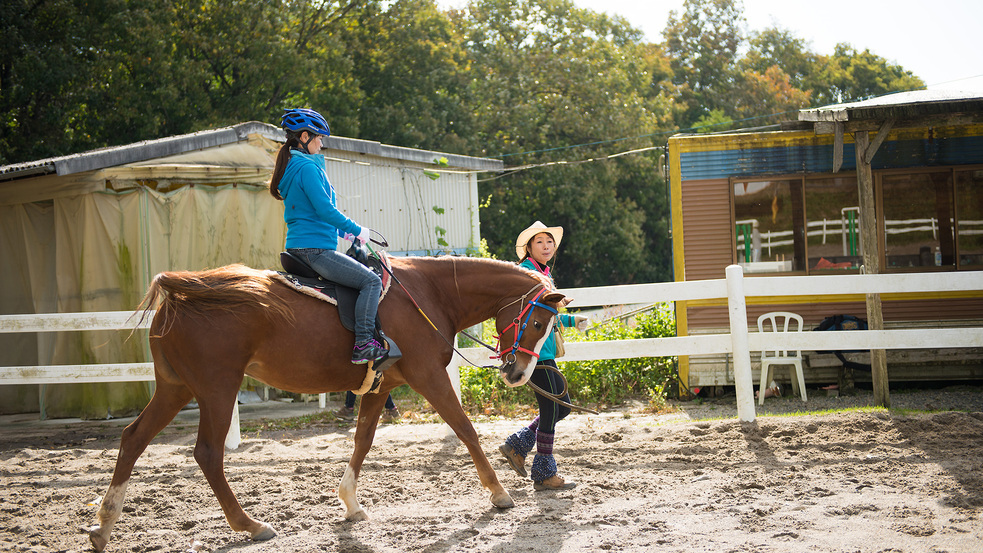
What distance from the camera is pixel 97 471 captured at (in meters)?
6.51

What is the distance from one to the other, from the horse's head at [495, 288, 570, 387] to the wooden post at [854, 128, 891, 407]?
180 inches

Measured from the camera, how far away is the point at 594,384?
32.9 feet

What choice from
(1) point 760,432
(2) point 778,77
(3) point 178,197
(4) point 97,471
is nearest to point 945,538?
(1) point 760,432

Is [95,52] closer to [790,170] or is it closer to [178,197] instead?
[178,197]

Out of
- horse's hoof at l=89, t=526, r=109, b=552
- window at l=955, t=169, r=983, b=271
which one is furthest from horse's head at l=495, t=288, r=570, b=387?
window at l=955, t=169, r=983, b=271

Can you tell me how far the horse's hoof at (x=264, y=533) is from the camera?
446cm

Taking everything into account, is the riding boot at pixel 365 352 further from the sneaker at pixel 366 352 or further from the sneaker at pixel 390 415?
the sneaker at pixel 390 415

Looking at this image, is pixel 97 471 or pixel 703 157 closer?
pixel 97 471

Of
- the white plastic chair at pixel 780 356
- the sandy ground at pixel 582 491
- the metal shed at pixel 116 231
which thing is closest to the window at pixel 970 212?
the white plastic chair at pixel 780 356

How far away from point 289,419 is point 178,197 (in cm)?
322

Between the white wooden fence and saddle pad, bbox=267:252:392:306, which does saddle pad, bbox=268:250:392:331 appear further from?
the white wooden fence

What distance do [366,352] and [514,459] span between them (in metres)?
1.57

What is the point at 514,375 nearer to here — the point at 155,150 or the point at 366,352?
the point at 366,352

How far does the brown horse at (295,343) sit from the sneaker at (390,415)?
11.9 feet
